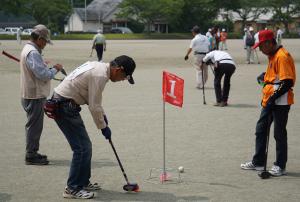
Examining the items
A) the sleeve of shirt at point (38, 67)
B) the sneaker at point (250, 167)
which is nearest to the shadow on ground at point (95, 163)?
the sleeve of shirt at point (38, 67)

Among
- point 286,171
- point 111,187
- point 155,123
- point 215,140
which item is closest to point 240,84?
point 155,123

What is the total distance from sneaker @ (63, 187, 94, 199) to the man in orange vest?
7.92 ft

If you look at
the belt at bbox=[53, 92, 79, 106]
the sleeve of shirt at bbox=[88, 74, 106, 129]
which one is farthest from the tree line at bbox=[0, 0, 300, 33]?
the sleeve of shirt at bbox=[88, 74, 106, 129]

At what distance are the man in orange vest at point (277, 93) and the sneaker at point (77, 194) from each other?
7.92 feet

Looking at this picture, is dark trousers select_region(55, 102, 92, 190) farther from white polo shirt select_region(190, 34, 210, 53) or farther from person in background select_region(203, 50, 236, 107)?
white polo shirt select_region(190, 34, 210, 53)

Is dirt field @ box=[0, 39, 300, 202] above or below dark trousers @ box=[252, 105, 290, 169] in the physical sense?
below

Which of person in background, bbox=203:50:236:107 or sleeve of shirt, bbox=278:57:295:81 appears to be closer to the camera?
sleeve of shirt, bbox=278:57:295:81

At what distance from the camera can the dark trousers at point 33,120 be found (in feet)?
25.6

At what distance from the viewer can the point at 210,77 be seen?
20406mm

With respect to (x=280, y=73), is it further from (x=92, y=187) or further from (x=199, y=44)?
(x=199, y=44)

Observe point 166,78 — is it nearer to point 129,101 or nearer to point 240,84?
point 129,101

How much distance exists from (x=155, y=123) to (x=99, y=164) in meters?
3.37

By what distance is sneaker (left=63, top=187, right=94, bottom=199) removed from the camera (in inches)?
248

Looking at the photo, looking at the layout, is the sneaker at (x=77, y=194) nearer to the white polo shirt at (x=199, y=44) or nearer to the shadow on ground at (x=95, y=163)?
the shadow on ground at (x=95, y=163)
